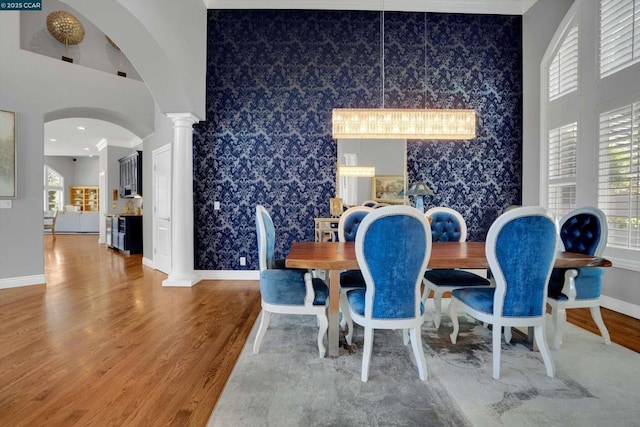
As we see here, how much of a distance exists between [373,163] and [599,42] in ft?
8.99

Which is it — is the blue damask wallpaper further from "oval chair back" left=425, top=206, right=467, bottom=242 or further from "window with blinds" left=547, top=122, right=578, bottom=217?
"oval chair back" left=425, top=206, right=467, bottom=242

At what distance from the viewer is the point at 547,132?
4.31 m

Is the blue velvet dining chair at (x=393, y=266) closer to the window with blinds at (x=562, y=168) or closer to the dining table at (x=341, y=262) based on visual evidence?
the dining table at (x=341, y=262)

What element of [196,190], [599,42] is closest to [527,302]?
[599,42]

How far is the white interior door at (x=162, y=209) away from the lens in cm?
497

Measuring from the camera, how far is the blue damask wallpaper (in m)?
4.57

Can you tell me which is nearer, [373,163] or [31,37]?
[373,163]

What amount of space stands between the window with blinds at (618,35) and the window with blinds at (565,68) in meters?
0.39

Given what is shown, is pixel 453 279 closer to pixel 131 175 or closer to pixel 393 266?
pixel 393 266

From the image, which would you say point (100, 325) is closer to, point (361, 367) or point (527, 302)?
point (361, 367)

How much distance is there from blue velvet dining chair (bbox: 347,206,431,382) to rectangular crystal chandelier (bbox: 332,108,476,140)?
151 centimetres

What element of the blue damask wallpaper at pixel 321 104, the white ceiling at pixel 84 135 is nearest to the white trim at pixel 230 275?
the blue damask wallpaper at pixel 321 104

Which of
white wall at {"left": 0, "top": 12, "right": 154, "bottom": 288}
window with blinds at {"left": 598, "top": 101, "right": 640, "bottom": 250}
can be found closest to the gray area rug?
window with blinds at {"left": 598, "top": 101, "right": 640, "bottom": 250}

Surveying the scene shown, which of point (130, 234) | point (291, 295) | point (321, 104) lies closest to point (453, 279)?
point (291, 295)
